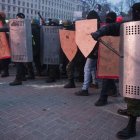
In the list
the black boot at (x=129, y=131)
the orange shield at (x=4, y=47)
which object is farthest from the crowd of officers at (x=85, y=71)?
the orange shield at (x=4, y=47)

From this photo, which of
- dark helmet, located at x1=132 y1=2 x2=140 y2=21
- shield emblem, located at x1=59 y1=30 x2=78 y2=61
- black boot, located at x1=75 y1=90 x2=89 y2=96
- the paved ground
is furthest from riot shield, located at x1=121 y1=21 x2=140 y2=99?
shield emblem, located at x1=59 y1=30 x2=78 y2=61

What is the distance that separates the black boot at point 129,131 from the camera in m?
4.84

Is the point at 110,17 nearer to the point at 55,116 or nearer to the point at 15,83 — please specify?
the point at 55,116

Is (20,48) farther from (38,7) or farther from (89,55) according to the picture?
(38,7)

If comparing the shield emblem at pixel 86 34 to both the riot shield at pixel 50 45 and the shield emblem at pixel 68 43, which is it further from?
the riot shield at pixel 50 45

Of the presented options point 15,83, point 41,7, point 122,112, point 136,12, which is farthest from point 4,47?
point 41,7

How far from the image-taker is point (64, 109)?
6.19 metres

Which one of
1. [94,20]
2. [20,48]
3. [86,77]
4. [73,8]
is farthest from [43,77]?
[73,8]

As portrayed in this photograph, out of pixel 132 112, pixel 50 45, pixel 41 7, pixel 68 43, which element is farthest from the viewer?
pixel 41 7

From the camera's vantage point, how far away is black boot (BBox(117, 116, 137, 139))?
15.9ft

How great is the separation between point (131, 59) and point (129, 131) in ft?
3.59

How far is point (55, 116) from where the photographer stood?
576 cm

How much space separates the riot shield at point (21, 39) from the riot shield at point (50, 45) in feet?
1.53

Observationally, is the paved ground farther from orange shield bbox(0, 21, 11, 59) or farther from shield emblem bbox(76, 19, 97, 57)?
orange shield bbox(0, 21, 11, 59)
